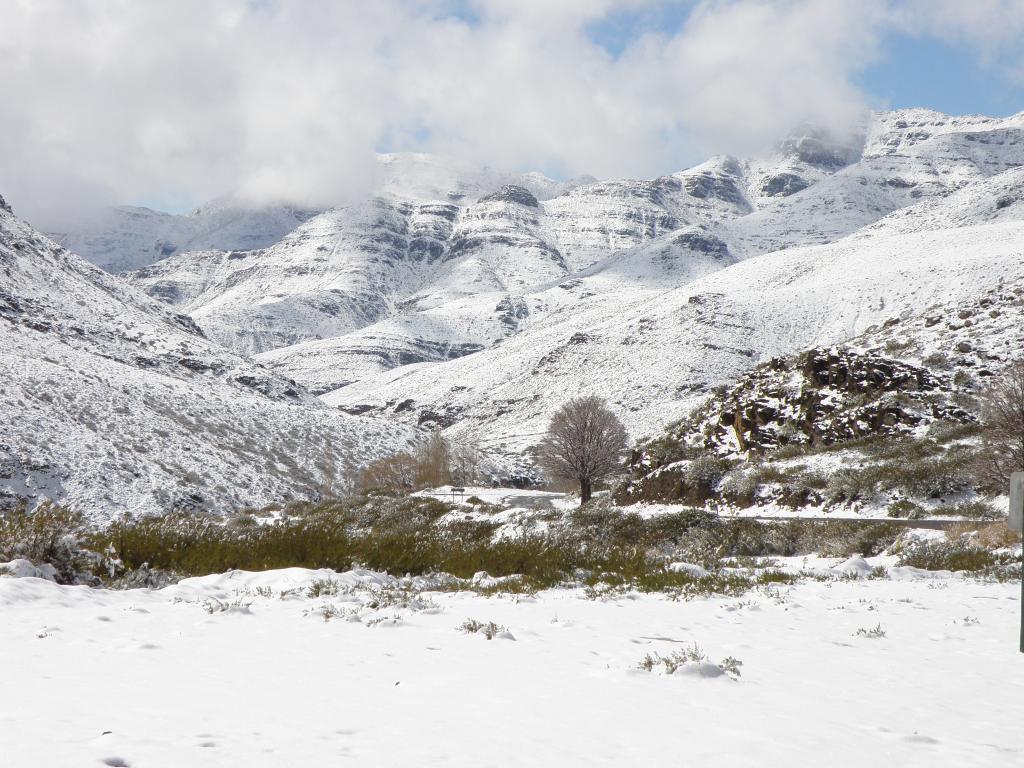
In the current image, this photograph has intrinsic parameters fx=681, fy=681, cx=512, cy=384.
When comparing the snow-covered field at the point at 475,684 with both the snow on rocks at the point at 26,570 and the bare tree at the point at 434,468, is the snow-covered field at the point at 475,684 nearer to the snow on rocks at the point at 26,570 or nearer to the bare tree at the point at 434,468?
the snow on rocks at the point at 26,570

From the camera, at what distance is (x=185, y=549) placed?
10.7 meters

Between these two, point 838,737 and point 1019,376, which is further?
point 1019,376

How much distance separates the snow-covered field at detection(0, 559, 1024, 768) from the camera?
3523 millimetres

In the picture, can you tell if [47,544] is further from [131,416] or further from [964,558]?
[131,416]

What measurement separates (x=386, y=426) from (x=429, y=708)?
83.3 meters

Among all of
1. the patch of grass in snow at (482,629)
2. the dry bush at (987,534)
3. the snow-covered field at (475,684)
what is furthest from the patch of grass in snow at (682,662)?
the dry bush at (987,534)

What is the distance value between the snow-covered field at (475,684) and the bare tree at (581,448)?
29.0 metres

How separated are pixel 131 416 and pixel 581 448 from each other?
41.4 metres

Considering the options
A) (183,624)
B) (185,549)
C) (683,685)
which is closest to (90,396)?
(185,549)

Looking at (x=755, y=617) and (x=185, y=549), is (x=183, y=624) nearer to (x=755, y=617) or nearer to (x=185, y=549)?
(x=185, y=549)

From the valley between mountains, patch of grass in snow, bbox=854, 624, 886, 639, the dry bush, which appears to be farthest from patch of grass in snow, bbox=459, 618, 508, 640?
the valley between mountains

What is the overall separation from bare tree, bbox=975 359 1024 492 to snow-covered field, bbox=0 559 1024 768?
13205mm

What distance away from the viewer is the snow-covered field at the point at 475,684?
352cm

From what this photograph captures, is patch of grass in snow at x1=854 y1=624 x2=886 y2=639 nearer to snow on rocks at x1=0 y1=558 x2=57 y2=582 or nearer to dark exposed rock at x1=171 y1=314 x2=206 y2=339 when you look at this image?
snow on rocks at x1=0 y1=558 x2=57 y2=582
